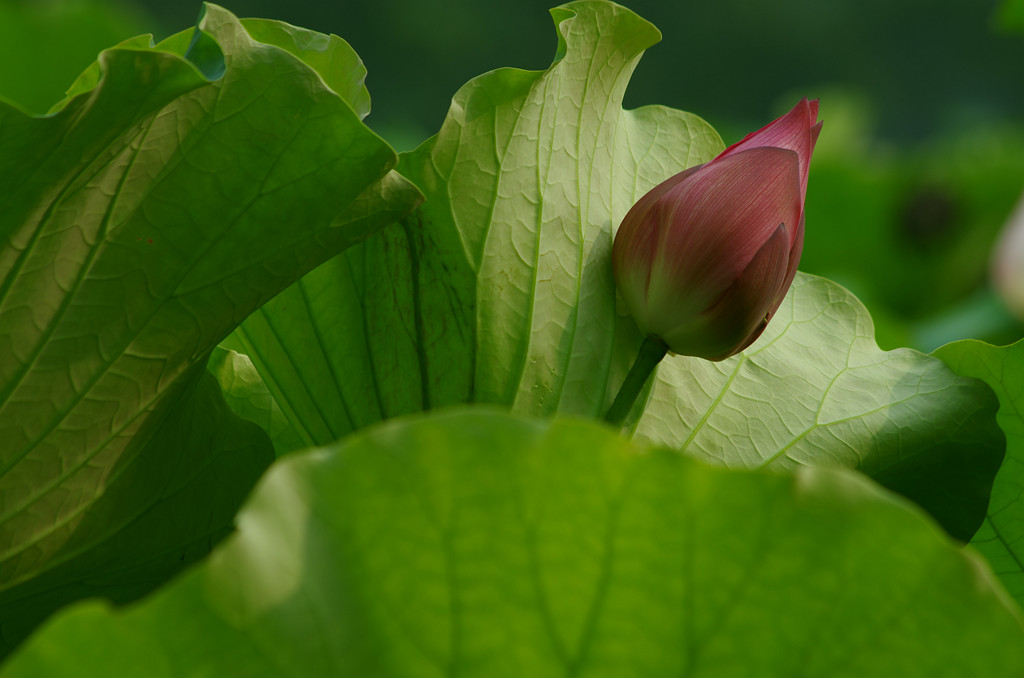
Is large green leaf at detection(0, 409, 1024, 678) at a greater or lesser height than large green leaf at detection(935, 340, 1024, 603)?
greater

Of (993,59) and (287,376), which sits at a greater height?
(287,376)

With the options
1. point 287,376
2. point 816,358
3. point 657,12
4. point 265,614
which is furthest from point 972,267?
point 657,12

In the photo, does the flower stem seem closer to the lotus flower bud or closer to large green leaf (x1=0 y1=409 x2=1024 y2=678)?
large green leaf (x1=0 y1=409 x2=1024 y2=678)

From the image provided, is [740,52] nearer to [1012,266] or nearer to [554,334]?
[1012,266]

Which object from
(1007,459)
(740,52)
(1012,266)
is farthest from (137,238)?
(740,52)

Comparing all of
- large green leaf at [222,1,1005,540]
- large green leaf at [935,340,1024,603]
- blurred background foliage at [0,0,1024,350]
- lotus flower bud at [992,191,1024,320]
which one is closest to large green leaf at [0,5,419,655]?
large green leaf at [222,1,1005,540]

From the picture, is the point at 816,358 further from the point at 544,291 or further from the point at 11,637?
the point at 11,637
